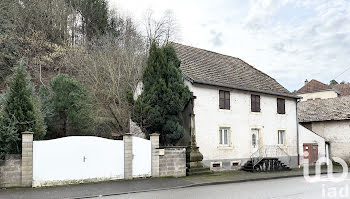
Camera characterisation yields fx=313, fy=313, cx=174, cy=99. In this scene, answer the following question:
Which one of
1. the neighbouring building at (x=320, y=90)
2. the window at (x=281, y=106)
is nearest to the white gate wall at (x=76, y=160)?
the window at (x=281, y=106)

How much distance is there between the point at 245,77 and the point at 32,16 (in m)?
18.6

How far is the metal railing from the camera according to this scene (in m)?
20.6

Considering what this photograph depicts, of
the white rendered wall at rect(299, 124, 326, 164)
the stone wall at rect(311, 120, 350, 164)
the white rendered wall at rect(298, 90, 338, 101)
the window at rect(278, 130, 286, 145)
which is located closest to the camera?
the window at rect(278, 130, 286, 145)

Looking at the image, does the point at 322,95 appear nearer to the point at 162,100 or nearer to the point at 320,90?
the point at 320,90

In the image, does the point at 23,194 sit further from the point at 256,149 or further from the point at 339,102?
the point at 339,102

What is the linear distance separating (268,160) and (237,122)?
3218 mm

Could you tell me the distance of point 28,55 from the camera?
2545cm

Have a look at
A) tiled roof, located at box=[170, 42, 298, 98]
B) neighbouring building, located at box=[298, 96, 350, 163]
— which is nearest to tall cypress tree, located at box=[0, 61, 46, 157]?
tiled roof, located at box=[170, 42, 298, 98]

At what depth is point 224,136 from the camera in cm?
1997

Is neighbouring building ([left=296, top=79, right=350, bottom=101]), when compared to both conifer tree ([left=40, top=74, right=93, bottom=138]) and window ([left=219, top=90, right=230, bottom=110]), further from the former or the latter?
conifer tree ([left=40, top=74, right=93, bottom=138])

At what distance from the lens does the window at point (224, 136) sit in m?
19.8

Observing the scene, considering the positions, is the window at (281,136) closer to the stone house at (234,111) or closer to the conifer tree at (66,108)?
the stone house at (234,111)

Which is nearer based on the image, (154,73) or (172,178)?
(172,178)

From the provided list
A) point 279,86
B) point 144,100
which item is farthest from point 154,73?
point 279,86
